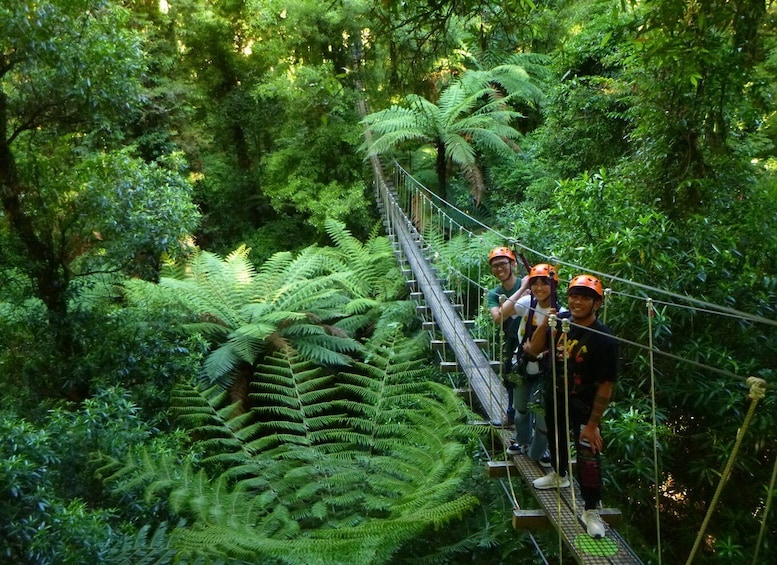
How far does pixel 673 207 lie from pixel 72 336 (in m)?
3.10

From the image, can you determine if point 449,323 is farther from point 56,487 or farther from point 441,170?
point 441,170

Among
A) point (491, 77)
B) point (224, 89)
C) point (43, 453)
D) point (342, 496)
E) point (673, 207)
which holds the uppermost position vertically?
point (224, 89)

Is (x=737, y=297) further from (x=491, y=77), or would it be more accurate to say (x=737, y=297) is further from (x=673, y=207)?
(x=491, y=77)

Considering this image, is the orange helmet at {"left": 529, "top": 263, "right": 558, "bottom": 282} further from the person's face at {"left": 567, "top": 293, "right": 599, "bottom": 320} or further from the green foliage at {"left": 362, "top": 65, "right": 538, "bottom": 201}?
the green foliage at {"left": 362, "top": 65, "right": 538, "bottom": 201}

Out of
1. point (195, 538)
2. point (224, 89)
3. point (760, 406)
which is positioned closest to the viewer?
point (760, 406)

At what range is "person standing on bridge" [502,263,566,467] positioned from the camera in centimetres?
184

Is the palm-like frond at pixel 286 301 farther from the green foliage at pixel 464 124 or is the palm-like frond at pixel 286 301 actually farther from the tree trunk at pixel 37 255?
the tree trunk at pixel 37 255

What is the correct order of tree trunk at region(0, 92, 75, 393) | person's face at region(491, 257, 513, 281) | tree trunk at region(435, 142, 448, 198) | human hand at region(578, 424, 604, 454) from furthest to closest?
tree trunk at region(435, 142, 448, 198)
tree trunk at region(0, 92, 75, 393)
person's face at region(491, 257, 513, 281)
human hand at region(578, 424, 604, 454)

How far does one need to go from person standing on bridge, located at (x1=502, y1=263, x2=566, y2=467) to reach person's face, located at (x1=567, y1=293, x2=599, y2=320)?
4.7 inches

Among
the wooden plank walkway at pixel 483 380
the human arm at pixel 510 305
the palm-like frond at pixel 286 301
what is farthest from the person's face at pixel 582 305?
the palm-like frond at pixel 286 301

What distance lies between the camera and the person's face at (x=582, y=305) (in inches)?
62.3

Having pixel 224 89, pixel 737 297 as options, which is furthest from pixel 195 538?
pixel 224 89

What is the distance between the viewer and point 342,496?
2455 mm

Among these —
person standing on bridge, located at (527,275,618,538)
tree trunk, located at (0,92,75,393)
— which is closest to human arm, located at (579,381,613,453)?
person standing on bridge, located at (527,275,618,538)
